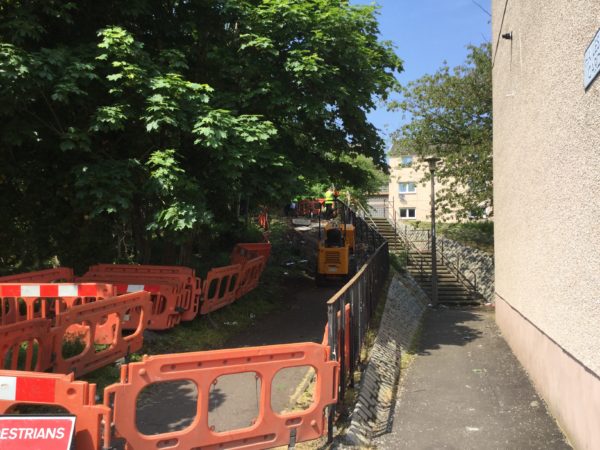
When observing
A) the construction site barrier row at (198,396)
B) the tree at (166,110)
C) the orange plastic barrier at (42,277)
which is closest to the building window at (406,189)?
the tree at (166,110)

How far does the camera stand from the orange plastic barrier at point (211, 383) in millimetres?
3510

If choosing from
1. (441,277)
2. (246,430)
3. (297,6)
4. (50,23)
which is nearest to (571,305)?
(246,430)

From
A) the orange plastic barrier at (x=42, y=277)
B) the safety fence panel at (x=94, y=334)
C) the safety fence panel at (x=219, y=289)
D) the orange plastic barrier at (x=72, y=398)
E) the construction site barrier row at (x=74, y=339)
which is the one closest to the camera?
the orange plastic barrier at (x=72, y=398)

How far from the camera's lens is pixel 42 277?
26.1 feet

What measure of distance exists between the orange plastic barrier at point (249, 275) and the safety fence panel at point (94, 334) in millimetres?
3890

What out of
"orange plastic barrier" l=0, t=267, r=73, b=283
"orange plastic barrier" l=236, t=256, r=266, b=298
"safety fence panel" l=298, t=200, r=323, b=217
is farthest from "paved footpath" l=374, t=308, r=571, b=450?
"safety fence panel" l=298, t=200, r=323, b=217

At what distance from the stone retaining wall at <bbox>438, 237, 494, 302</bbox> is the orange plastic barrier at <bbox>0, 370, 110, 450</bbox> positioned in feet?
61.9

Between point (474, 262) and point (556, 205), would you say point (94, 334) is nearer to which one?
point (556, 205)

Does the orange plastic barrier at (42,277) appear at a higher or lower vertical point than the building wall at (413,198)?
lower

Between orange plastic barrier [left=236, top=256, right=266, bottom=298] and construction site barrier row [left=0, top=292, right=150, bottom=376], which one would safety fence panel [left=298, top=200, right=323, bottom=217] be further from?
construction site barrier row [left=0, top=292, right=150, bottom=376]

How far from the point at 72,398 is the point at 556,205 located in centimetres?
522

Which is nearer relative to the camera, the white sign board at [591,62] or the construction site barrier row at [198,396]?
the construction site barrier row at [198,396]

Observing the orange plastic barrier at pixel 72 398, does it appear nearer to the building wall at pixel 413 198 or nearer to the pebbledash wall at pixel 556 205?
the pebbledash wall at pixel 556 205

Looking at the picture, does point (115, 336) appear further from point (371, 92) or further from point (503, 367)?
point (371, 92)
